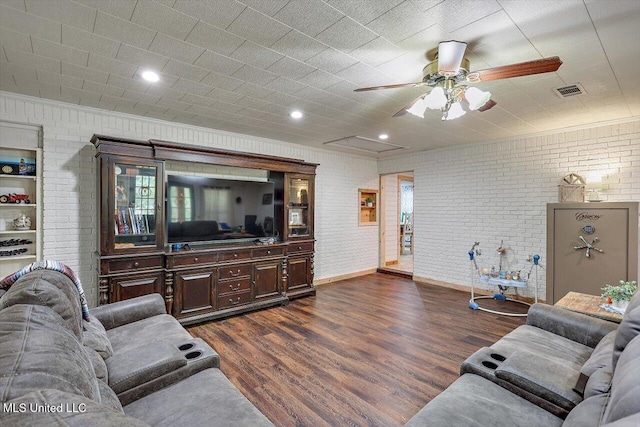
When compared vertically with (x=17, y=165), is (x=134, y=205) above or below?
below

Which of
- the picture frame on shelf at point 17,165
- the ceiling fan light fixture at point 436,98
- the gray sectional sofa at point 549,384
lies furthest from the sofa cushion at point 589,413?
the picture frame on shelf at point 17,165

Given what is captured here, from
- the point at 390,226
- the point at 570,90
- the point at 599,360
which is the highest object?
the point at 570,90

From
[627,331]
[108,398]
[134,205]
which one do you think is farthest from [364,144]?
[108,398]

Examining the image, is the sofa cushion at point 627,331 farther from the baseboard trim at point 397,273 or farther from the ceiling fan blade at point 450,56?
the baseboard trim at point 397,273

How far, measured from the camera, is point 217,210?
14.4 ft

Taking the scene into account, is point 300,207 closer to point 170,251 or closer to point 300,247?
point 300,247

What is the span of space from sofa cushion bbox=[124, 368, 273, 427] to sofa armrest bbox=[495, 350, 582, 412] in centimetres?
129

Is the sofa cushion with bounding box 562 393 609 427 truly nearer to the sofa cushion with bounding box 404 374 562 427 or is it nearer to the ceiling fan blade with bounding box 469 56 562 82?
the sofa cushion with bounding box 404 374 562 427

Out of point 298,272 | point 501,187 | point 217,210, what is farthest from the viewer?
point 501,187

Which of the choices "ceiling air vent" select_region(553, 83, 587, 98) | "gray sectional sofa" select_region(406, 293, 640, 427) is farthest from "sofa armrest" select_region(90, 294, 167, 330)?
"ceiling air vent" select_region(553, 83, 587, 98)

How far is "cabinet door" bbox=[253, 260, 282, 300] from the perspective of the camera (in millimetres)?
4461

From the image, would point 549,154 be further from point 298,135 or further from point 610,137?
point 298,135

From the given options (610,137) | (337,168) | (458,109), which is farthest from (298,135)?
(610,137)

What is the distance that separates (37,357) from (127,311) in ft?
6.01
